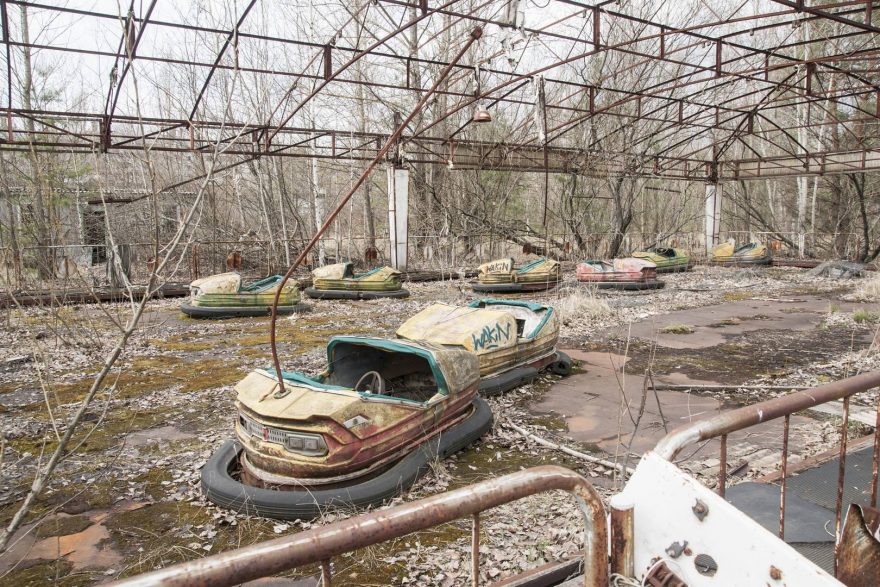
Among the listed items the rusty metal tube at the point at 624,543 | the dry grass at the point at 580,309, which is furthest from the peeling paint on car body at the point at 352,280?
the rusty metal tube at the point at 624,543

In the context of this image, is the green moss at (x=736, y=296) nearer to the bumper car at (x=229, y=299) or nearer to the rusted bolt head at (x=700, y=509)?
the bumper car at (x=229, y=299)

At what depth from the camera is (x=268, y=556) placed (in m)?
0.91

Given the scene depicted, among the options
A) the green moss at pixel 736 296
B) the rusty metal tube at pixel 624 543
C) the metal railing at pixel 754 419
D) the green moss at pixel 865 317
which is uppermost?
the metal railing at pixel 754 419

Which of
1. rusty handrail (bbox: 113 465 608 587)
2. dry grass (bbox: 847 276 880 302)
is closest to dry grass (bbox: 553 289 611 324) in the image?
dry grass (bbox: 847 276 880 302)

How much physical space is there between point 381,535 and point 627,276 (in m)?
11.5

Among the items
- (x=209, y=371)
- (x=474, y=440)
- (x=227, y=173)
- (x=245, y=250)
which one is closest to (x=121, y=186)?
(x=227, y=173)

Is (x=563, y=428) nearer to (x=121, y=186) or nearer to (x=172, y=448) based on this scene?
(x=172, y=448)

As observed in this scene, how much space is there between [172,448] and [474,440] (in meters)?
1.95

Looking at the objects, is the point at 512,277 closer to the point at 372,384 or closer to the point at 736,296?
the point at 736,296

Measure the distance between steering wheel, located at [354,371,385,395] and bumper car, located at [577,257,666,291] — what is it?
8790mm

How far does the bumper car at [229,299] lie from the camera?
8750 mm

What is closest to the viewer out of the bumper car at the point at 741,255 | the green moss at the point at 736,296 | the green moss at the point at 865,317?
the green moss at the point at 865,317

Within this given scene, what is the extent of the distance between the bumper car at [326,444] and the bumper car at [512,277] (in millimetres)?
7924

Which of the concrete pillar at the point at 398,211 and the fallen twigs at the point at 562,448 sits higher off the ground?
the concrete pillar at the point at 398,211
